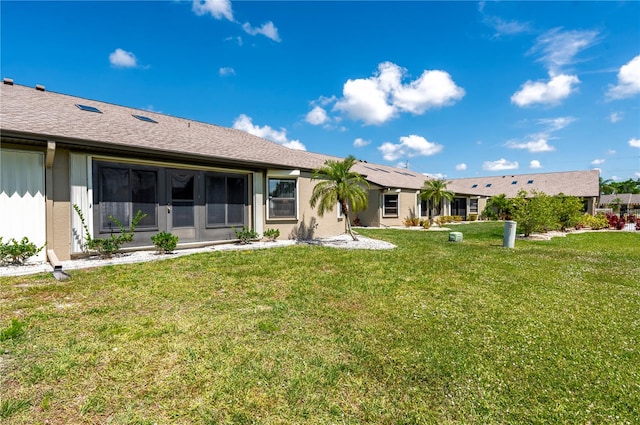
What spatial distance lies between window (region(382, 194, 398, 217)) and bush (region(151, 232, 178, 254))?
1553 cm

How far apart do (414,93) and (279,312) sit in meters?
16.9

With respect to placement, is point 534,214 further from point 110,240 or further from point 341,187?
point 110,240

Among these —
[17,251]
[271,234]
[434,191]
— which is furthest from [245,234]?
[434,191]

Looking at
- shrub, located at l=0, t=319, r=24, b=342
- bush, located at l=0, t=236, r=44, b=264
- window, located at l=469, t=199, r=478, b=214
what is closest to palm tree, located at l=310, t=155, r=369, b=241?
bush, located at l=0, t=236, r=44, b=264

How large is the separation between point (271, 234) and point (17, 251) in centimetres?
704

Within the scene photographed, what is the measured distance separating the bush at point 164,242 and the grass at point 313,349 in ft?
6.95

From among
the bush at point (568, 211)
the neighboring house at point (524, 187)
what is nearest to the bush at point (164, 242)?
the bush at point (568, 211)

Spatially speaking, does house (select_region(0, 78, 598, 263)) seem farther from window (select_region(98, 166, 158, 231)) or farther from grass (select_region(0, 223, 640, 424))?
grass (select_region(0, 223, 640, 424))

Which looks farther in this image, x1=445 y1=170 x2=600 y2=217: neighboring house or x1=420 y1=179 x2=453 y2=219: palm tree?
x1=445 y1=170 x2=600 y2=217: neighboring house

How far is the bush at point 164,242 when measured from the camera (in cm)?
842

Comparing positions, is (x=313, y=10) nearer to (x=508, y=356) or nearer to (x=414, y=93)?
(x=414, y=93)

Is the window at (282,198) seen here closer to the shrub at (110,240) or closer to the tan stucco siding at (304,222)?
the tan stucco siding at (304,222)

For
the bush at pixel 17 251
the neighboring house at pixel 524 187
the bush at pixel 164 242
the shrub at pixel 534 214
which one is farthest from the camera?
the neighboring house at pixel 524 187

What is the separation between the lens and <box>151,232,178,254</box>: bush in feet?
27.6
